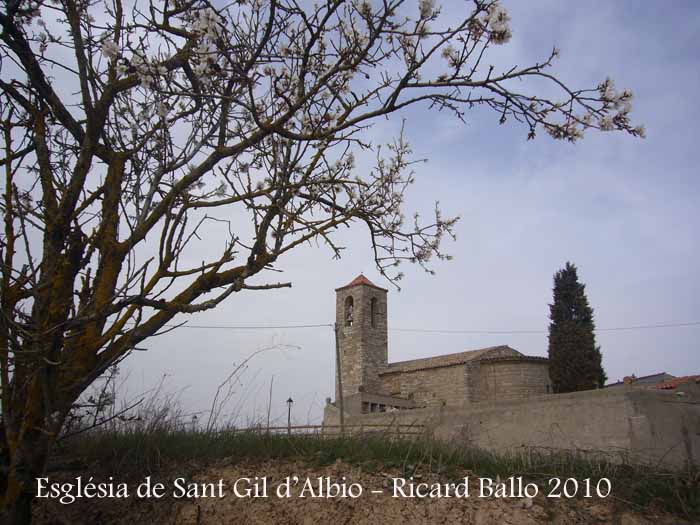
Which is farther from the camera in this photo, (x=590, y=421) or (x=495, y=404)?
(x=495, y=404)

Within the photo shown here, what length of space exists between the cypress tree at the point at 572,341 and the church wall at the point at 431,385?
426 centimetres

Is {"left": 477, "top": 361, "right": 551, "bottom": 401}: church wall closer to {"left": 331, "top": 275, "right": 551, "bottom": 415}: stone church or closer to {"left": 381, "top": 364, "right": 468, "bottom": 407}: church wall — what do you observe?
{"left": 331, "top": 275, "right": 551, "bottom": 415}: stone church

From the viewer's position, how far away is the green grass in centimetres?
411

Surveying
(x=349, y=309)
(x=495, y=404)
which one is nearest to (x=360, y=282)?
(x=349, y=309)

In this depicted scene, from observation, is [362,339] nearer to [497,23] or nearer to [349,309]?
[349,309]

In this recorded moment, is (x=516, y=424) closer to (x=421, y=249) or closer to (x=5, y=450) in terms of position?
(x=421, y=249)

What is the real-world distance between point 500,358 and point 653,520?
70.9 feet

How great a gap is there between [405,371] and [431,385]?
171 centimetres

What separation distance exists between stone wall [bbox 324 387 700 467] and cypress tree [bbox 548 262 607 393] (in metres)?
14.6

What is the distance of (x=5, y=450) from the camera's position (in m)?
3.30

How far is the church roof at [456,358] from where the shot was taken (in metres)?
25.4

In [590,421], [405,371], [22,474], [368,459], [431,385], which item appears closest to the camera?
[22,474]

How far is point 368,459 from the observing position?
4500 millimetres

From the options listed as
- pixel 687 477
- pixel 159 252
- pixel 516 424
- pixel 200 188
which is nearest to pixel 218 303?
pixel 159 252
